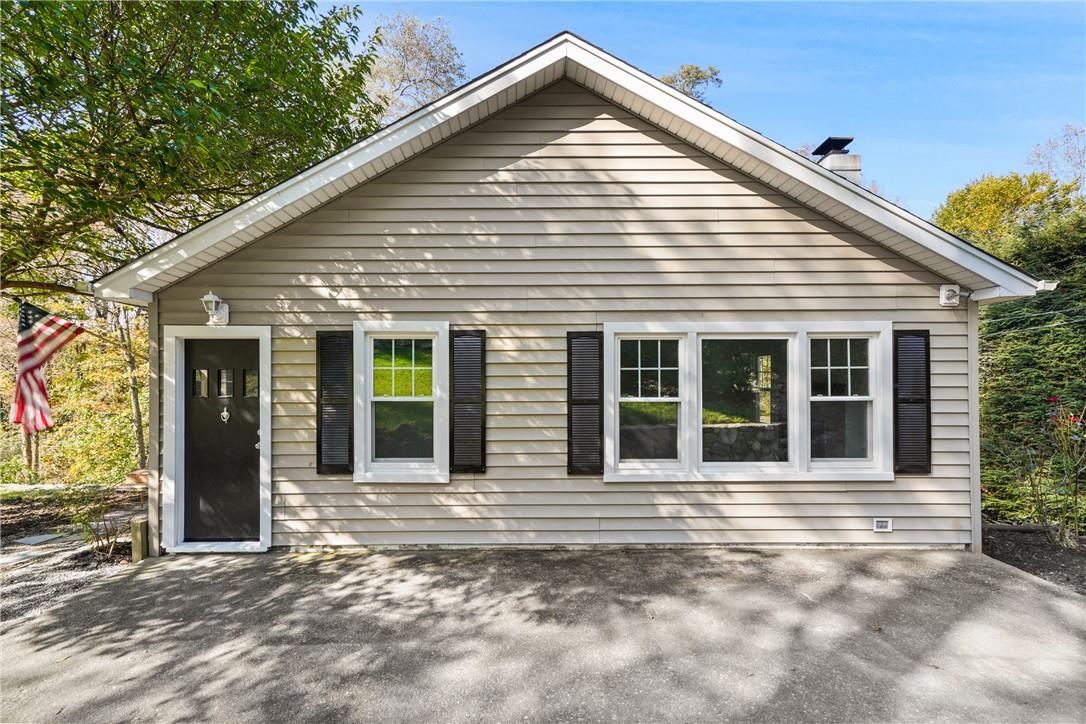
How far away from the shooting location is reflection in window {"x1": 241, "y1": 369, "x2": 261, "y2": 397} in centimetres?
471

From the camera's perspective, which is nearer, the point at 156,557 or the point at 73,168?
the point at 156,557

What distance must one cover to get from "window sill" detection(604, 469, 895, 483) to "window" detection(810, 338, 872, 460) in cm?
21

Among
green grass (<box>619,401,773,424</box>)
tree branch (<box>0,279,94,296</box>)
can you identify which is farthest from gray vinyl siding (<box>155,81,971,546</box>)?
tree branch (<box>0,279,94,296</box>)

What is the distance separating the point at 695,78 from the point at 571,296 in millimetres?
19740

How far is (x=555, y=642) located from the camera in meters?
3.10

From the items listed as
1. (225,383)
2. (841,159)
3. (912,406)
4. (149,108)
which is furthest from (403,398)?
(841,159)

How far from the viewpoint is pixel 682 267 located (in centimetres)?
471

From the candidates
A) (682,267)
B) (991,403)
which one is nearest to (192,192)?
(682,267)

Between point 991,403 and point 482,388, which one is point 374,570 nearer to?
point 482,388

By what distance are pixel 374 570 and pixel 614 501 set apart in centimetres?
231

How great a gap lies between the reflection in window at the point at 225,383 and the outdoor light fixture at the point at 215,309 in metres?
0.49

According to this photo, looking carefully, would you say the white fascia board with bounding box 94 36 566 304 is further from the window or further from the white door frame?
the window

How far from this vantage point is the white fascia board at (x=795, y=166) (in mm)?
4305

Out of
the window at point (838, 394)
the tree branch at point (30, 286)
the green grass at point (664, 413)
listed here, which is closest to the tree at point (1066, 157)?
the window at point (838, 394)
